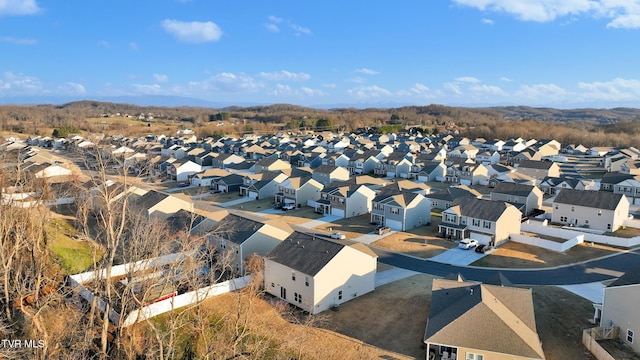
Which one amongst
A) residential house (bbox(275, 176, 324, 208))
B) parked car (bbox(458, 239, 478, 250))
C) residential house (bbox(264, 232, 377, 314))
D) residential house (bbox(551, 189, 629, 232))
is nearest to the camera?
residential house (bbox(264, 232, 377, 314))

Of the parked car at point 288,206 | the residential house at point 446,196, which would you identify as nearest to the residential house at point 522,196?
the residential house at point 446,196

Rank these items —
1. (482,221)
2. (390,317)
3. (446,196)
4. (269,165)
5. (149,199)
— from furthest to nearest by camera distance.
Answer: (269,165)
(446,196)
(149,199)
(482,221)
(390,317)

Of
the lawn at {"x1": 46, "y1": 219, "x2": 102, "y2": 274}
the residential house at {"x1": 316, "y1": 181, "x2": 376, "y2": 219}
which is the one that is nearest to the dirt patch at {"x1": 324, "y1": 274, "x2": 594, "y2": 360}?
the residential house at {"x1": 316, "y1": 181, "x2": 376, "y2": 219}

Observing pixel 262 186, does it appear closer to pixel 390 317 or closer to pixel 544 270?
pixel 390 317

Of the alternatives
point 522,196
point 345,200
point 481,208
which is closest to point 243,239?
point 345,200

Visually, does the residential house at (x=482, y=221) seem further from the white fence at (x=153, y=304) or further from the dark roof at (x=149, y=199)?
the dark roof at (x=149, y=199)

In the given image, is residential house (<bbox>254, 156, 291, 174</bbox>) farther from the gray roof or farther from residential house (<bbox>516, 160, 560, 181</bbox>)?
residential house (<bbox>516, 160, 560, 181</bbox>)
